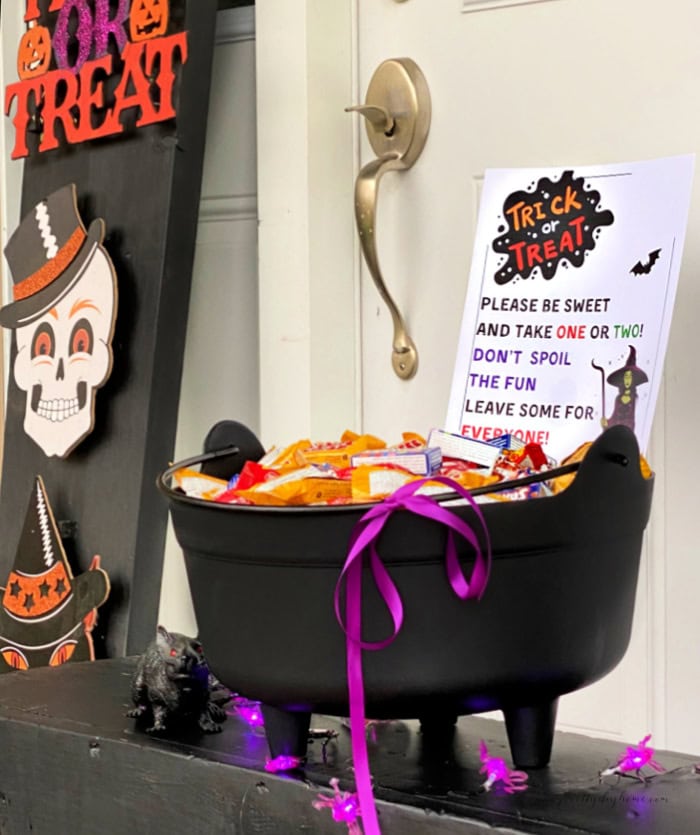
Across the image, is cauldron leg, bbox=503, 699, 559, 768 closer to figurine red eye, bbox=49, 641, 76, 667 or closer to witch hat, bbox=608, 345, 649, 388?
witch hat, bbox=608, 345, 649, 388

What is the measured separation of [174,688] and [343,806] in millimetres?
229

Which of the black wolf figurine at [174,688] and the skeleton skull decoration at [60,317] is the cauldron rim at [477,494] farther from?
the skeleton skull decoration at [60,317]

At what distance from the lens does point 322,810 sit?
930mm

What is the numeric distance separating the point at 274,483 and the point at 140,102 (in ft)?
3.31

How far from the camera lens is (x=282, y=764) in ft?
3.19

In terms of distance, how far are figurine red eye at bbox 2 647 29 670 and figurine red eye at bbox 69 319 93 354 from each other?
1.50 ft

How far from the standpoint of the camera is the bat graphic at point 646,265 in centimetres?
114

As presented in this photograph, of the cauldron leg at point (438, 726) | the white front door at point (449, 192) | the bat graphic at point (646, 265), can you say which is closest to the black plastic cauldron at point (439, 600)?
the cauldron leg at point (438, 726)

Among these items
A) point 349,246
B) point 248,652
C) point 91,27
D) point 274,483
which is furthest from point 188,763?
point 91,27

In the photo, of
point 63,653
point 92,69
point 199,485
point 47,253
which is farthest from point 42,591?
point 199,485

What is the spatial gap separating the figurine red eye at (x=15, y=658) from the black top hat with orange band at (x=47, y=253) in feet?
1.61

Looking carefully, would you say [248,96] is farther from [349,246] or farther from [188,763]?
[188,763]

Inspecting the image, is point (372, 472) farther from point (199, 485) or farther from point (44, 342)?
point (44, 342)

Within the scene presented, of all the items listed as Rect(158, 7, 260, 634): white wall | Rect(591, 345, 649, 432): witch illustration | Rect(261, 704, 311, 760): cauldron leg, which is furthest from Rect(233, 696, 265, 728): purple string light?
Rect(158, 7, 260, 634): white wall
